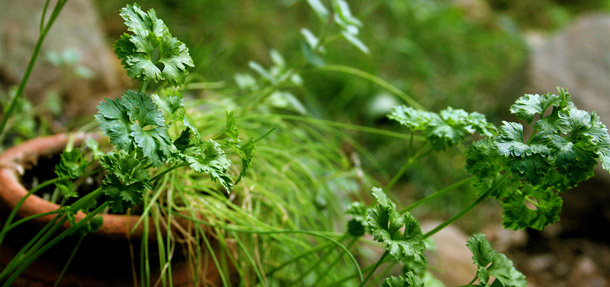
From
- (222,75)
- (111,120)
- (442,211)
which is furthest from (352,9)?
(111,120)

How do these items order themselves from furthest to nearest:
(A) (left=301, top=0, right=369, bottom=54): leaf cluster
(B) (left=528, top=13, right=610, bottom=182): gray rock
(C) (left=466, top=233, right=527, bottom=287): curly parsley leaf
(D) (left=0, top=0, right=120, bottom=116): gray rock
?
(B) (left=528, top=13, right=610, bottom=182): gray rock → (D) (left=0, top=0, right=120, bottom=116): gray rock → (A) (left=301, top=0, right=369, bottom=54): leaf cluster → (C) (left=466, top=233, right=527, bottom=287): curly parsley leaf

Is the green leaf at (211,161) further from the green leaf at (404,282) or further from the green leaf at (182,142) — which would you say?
the green leaf at (404,282)

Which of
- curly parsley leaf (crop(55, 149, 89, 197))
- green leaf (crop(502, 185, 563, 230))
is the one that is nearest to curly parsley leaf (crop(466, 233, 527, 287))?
green leaf (crop(502, 185, 563, 230))

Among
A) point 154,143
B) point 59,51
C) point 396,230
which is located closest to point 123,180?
point 154,143

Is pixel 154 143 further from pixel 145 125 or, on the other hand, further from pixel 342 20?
pixel 342 20

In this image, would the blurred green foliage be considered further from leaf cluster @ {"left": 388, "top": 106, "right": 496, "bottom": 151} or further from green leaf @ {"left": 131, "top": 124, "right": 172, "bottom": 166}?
green leaf @ {"left": 131, "top": 124, "right": 172, "bottom": 166}

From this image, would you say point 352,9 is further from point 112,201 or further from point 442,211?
point 112,201
